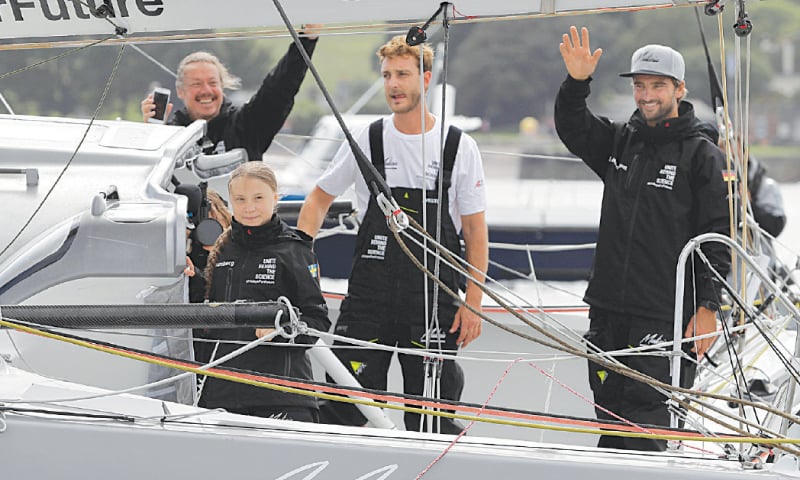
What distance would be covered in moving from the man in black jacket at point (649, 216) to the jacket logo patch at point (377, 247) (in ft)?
1.84

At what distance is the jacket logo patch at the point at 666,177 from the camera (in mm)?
2967

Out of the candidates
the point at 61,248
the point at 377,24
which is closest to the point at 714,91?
the point at 377,24

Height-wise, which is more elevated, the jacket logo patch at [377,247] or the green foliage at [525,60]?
the green foliage at [525,60]

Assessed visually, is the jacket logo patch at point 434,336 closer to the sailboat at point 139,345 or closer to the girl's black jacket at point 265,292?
the girl's black jacket at point 265,292

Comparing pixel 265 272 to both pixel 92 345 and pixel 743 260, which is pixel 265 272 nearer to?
pixel 92 345

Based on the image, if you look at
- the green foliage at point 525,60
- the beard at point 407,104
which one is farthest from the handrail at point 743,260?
the green foliage at point 525,60

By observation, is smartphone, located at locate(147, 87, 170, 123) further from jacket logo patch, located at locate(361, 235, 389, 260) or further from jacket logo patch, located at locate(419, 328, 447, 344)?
jacket logo patch, located at locate(419, 328, 447, 344)

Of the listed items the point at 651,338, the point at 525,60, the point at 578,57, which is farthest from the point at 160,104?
the point at 525,60

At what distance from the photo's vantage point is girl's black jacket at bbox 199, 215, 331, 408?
8.29ft

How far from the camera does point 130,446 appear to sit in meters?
2.13

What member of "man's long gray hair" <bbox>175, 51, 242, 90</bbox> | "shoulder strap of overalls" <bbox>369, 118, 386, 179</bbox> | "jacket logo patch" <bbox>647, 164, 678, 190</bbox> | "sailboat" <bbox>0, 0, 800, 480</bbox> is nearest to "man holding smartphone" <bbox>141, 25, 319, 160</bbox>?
"man's long gray hair" <bbox>175, 51, 242, 90</bbox>

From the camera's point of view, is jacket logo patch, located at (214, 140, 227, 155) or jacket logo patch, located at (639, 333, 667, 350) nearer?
jacket logo patch, located at (639, 333, 667, 350)

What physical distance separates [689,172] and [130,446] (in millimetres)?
1598

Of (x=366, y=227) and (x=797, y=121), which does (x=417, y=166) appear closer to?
(x=366, y=227)
